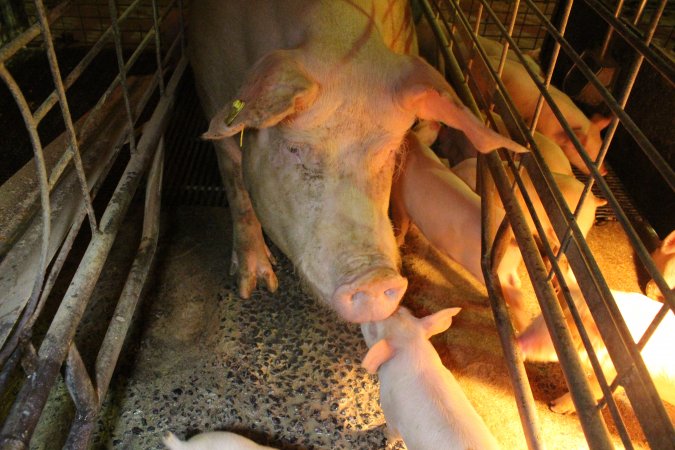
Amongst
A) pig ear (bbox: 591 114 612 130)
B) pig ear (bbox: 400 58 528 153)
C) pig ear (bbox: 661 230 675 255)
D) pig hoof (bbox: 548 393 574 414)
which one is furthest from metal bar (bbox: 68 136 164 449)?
pig ear (bbox: 591 114 612 130)

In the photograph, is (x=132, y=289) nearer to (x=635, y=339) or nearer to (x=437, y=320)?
(x=437, y=320)

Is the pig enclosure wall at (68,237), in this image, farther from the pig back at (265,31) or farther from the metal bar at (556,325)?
the pig back at (265,31)

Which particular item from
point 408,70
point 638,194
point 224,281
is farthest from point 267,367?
point 638,194

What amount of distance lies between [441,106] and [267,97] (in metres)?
0.58

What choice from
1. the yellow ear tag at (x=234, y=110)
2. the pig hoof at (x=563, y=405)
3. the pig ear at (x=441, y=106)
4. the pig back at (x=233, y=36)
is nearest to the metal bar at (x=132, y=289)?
the pig back at (x=233, y=36)

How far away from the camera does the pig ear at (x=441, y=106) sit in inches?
64.6

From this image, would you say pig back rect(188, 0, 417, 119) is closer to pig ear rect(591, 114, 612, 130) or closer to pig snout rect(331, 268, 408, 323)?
pig snout rect(331, 268, 408, 323)

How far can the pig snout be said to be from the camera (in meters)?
1.68

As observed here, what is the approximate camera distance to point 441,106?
1.75 metres

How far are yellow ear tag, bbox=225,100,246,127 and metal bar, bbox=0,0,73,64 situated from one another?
50 cm

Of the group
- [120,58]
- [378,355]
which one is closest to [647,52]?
[378,355]

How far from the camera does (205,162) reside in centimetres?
333

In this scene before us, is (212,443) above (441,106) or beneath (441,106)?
beneath

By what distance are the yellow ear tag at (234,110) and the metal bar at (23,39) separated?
19.8 inches
